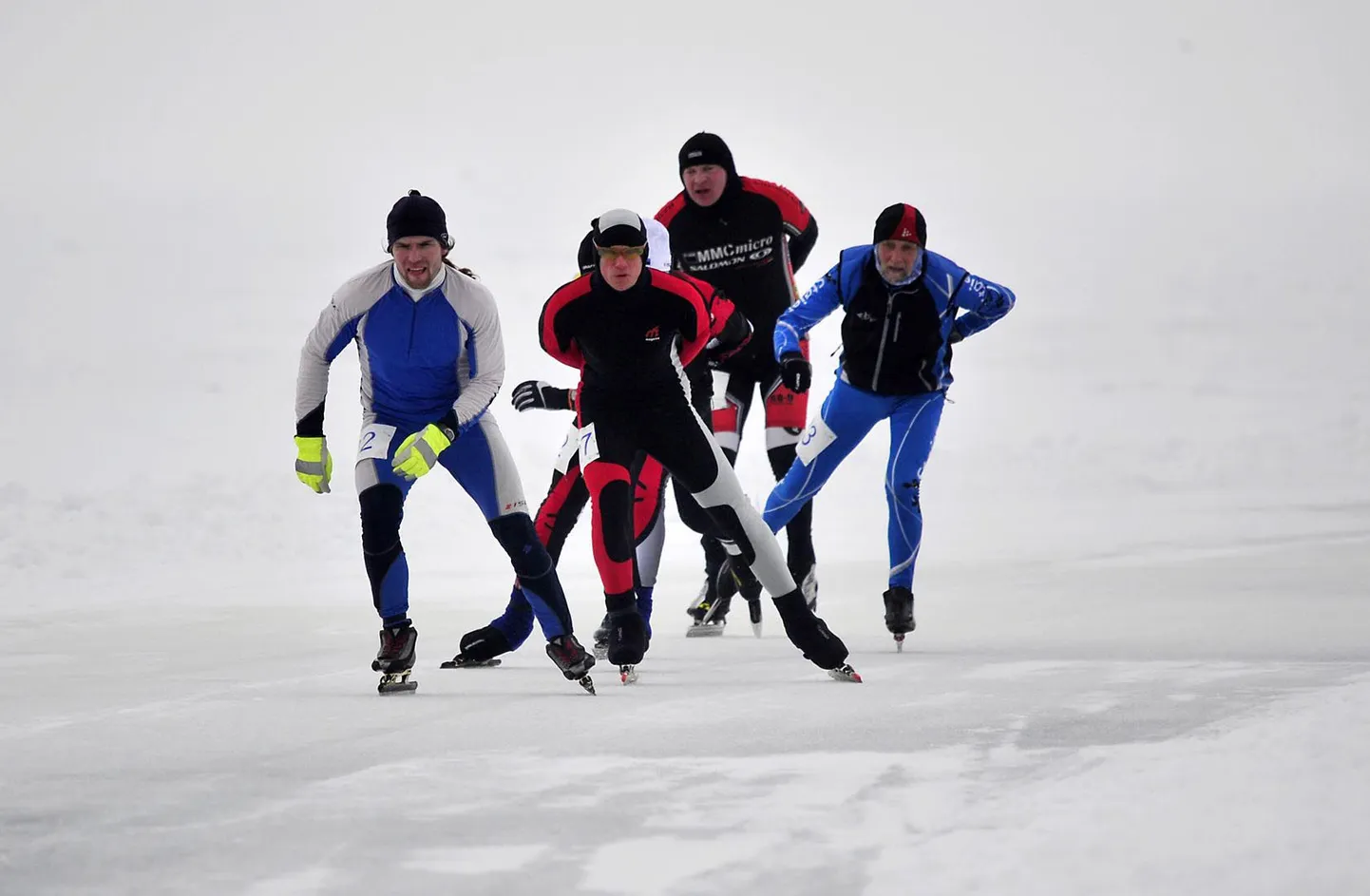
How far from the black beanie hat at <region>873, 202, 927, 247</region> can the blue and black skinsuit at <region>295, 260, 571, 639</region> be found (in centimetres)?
180

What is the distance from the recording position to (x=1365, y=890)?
11.1ft

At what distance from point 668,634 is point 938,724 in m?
3.00

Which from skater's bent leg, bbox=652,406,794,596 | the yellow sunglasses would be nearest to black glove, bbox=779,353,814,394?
skater's bent leg, bbox=652,406,794,596

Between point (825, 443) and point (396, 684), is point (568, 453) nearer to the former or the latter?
point (825, 443)

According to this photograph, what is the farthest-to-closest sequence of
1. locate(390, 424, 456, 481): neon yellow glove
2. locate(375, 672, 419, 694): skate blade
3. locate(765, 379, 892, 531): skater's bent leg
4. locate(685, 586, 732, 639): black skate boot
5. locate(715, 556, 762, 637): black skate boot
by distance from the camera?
locate(685, 586, 732, 639): black skate boot → locate(715, 556, 762, 637): black skate boot → locate(765, 379, 892, 531): skater's bent leg → locate(375, 672, 419, 694): skate blade → locate(390, 424, 456, 481): neon yellow glove

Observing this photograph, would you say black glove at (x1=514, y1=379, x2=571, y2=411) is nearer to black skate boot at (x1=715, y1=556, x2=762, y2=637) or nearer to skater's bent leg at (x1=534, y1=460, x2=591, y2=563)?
skater's bent leg at (x1=534, y1=460, x2=591, y2=563)

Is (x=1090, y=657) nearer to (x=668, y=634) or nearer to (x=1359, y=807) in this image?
(x=668, y=634)

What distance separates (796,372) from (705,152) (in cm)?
175

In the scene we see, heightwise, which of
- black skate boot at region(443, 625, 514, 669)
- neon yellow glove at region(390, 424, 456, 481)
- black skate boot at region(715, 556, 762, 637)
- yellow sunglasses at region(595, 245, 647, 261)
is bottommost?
black skate boot at region(443, 625, 514, 669)

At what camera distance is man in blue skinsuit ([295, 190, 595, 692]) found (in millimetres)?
6297

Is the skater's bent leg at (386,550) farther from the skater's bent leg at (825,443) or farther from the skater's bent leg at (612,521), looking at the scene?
the skater's bent leg at (825,443)

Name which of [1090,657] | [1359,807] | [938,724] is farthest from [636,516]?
[1359,807]

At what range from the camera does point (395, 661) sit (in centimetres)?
629

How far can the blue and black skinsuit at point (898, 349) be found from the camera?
7.54 m
